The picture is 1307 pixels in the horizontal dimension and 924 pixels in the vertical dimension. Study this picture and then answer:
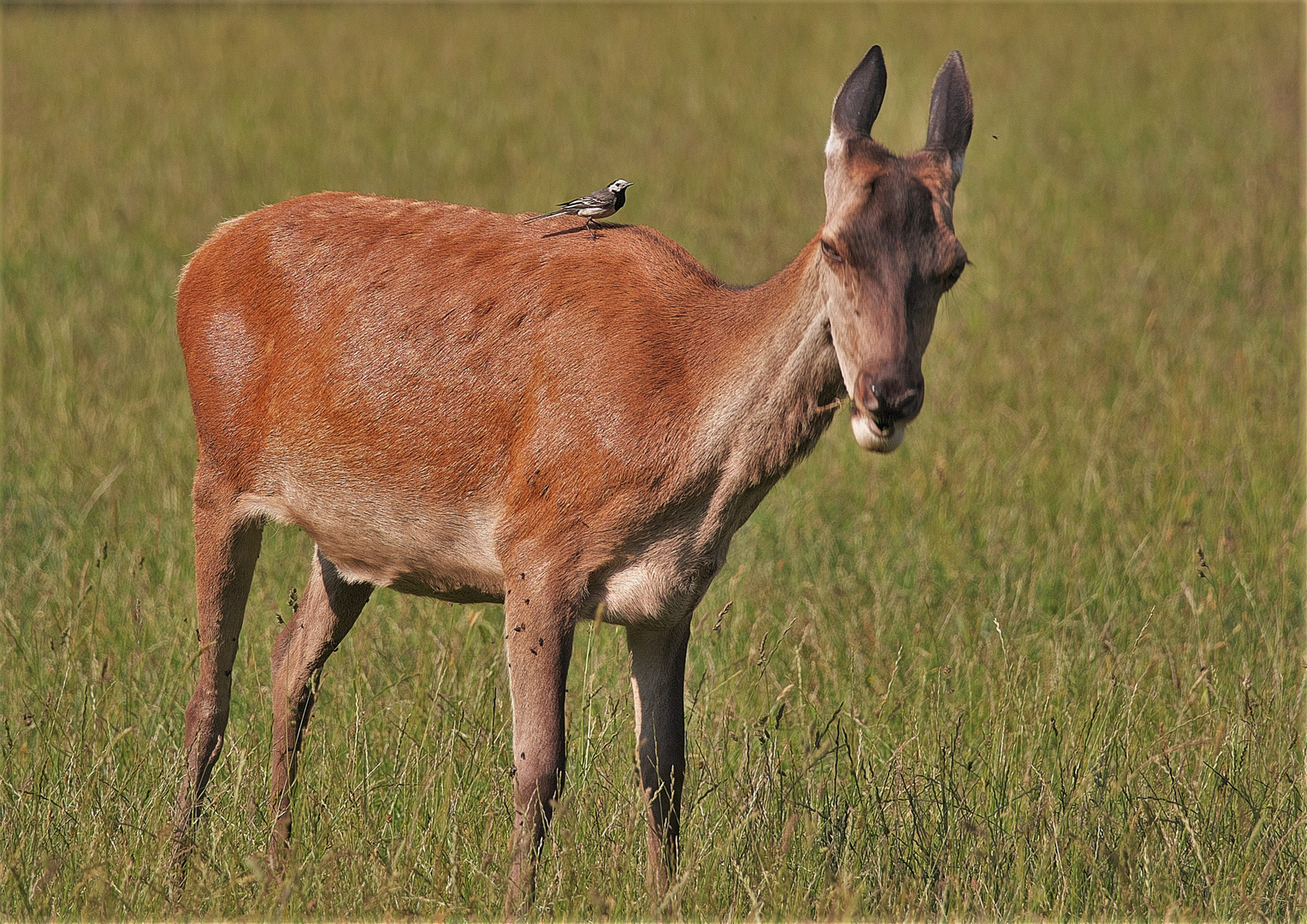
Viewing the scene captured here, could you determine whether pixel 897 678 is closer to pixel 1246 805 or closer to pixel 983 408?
pixel 1246 805

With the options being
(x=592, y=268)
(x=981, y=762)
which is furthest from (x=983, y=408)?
(x=592, y=268)

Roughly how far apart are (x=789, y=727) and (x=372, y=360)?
1.77 m

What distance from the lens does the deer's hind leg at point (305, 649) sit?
4305mm

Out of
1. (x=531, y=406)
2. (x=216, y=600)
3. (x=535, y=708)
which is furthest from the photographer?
(x=216, y=600)

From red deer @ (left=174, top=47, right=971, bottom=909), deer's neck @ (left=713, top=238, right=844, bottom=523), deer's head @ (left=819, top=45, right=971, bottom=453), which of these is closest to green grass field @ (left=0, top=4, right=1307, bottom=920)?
red deer @ (left=174, top=47, right=971, bottom=909)

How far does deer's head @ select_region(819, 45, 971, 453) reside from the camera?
3.01 m

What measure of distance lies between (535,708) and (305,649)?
43.3 inches

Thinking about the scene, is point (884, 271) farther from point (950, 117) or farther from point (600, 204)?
point (600, 204)

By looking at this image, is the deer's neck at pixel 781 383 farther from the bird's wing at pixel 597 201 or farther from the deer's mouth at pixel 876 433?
the bird's wing at pixel 597 201

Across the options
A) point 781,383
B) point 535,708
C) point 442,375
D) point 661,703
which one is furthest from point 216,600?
point 781,383

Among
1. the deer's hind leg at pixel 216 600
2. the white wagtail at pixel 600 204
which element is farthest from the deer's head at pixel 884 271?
the deer's hind leg at pixel 216 600

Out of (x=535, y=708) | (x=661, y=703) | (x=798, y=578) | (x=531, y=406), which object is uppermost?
(x=531, y=406)

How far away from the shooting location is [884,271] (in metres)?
3.06

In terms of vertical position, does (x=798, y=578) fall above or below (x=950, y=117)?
below
